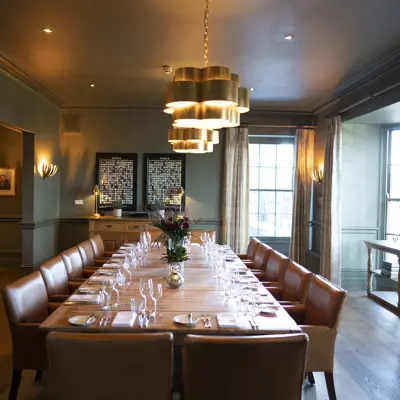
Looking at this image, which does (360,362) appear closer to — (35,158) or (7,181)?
(35,158)

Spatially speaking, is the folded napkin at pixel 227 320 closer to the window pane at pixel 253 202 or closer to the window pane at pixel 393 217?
the window pane at pixel 393 217

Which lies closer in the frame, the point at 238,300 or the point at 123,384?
the point at 123,384

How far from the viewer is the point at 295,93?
6.78 m

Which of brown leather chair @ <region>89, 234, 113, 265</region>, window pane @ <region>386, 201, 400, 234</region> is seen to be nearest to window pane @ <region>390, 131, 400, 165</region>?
window pane @ <region>386, 201, 400, 234</region>

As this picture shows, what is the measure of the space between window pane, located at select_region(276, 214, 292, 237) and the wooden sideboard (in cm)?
268

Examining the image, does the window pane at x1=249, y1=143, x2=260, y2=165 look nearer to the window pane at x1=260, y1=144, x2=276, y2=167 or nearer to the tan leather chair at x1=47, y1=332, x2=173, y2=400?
the window pane at x1=260, y1=144, x2=276, y2=167

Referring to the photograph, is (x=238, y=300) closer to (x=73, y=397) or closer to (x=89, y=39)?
(x=73, y=397)

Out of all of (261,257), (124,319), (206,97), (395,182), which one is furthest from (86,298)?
(395,182)

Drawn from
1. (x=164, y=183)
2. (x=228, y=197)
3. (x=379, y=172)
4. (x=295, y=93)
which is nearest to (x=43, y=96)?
(x=164, y=183)

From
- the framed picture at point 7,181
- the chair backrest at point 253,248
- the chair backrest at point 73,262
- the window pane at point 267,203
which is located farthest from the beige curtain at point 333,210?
the framed picture at point 7,181

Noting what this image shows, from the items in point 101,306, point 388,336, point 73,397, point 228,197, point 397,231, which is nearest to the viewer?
point 73,397

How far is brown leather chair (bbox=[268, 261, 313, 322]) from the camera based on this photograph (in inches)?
129

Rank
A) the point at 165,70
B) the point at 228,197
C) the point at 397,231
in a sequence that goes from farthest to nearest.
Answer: the point at 228,197, the point at 397,231, the point at 165,70

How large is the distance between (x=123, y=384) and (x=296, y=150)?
6749 millimetres
